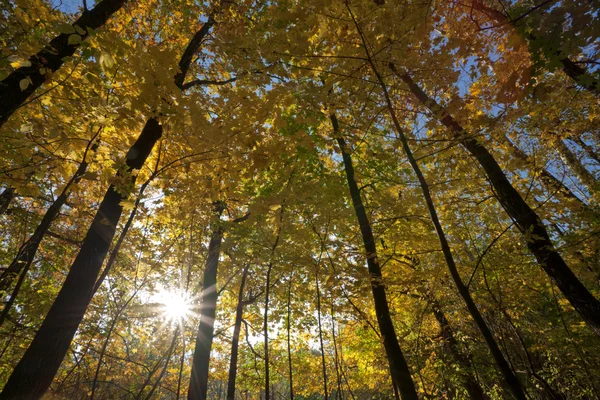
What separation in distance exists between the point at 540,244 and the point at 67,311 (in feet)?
20.2

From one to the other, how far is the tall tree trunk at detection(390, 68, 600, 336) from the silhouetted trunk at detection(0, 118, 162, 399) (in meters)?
4.07

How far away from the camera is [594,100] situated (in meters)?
5.52

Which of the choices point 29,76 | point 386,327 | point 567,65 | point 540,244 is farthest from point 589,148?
point 29,76

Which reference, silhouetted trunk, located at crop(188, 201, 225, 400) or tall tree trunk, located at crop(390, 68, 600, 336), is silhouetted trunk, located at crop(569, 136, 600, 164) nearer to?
tall tree trunk, located at crop(390, 68, 600, 336)

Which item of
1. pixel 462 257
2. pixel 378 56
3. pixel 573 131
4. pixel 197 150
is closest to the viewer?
pixel 378 56

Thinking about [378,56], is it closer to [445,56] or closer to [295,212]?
[445,56]

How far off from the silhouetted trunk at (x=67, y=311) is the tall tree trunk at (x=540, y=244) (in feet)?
13.4

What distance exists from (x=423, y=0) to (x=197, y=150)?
8.33 feet

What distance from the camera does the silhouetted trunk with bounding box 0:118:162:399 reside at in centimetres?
271

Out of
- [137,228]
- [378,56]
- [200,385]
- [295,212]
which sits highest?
[137,228]

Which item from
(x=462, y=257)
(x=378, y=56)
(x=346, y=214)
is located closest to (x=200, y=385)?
(x=346, y=214)

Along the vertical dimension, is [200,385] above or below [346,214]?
below

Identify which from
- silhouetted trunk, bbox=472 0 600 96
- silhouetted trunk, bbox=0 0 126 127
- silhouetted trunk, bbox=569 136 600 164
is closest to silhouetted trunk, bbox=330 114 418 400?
silhouetted trunk, bbox=472 0 600 96

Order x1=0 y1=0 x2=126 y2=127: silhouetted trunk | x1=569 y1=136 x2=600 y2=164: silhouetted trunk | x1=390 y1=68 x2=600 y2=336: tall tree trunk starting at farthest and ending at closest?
x1=569 y1=136 x2=600 y2=164: silhouetted trunk
x1=390 y1=68 x2=600 y2=336: tall tree trunk
x1=0 y1=0 x2=126 y2=127: silhouetted trunk
